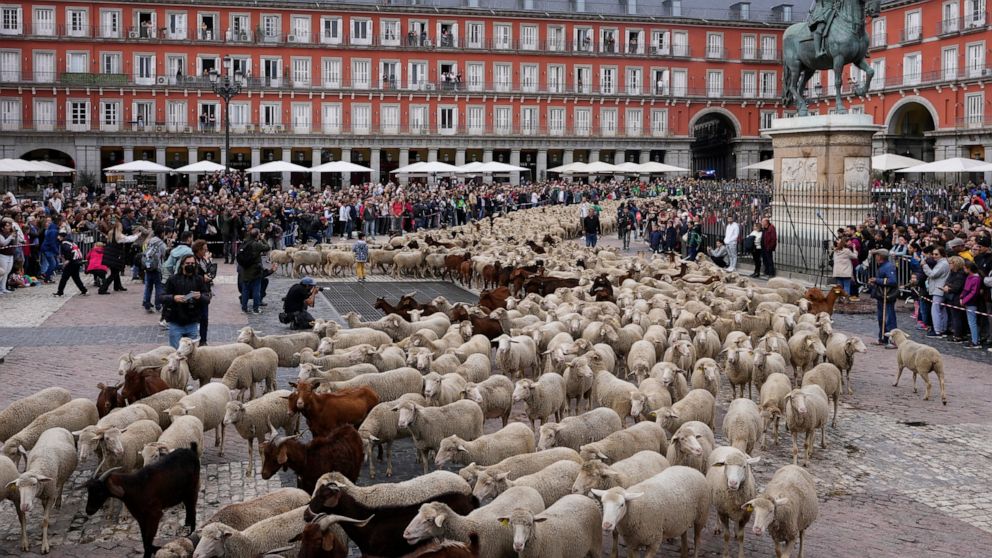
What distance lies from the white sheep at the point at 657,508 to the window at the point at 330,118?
65427 mm

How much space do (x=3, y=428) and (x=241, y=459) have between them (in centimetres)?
246

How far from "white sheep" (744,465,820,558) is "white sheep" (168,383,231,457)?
19.2 ft

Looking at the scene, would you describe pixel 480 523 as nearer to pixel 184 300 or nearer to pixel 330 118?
pixel 184 300

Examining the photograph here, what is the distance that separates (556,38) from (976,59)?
28.7 metres

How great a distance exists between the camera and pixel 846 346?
14.0 metres

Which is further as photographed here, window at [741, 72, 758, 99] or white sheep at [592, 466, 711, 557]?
window at [741, 72, 758, 99]

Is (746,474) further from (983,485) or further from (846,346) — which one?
(846,346)

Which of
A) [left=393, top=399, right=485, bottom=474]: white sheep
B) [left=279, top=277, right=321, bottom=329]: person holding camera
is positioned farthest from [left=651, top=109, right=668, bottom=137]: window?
[left=393, top=399, right=485, bottom=474]: white sheep

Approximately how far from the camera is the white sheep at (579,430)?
1002cm

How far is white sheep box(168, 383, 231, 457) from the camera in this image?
1073 cm

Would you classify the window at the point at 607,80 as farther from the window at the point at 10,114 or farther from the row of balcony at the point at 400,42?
the window at the point at 10,114

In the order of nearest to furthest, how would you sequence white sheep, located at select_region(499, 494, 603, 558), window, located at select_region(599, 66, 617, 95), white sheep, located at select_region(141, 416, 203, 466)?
white sheep, located at select_region(499, 494, 603, 558) < white sheep, located at select_region(141, 416, 203, 466) < window, located at select_region(599, 66, 617, 95)

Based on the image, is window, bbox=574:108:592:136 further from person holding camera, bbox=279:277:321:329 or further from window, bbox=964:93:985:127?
person holding camera, bbox=279:277:321:329

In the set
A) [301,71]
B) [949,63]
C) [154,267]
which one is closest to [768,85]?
[949,63]
